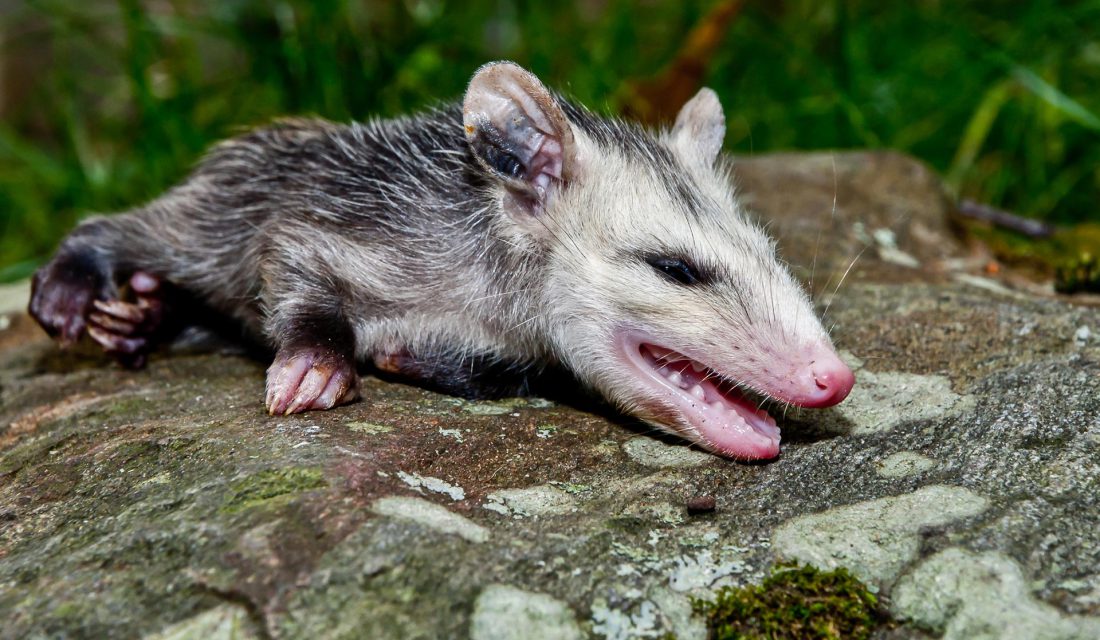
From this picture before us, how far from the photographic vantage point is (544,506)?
83.1 inches

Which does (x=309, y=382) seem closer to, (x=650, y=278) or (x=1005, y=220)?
(x=650, y=278)

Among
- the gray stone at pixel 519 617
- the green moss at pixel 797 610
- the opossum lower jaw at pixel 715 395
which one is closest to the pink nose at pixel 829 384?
the opossum lower jaw at pixel 715 395

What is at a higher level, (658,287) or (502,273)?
(658,287)

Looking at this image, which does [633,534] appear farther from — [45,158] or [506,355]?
[45,158]

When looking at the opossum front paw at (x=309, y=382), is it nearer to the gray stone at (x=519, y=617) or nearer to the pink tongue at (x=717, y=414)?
the pink tongue at (x=717, y=414)

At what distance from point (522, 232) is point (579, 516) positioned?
1.04 metres

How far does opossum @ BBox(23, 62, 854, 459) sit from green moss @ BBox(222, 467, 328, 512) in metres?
0.46

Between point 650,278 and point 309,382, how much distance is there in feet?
3.00

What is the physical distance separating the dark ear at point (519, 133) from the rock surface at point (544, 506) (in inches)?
24.4

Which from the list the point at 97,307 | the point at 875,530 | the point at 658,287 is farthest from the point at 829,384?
the point at 97,307

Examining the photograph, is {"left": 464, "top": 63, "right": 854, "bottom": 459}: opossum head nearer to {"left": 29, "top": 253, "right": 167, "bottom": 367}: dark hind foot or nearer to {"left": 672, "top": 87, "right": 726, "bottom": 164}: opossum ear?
{"left": 672, "top": 87, "right": 726, "bottom": 164}: opossum ear

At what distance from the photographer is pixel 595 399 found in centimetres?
284

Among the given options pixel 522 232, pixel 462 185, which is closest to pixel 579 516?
pixel 522 232

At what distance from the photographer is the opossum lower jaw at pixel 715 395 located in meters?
2.32
